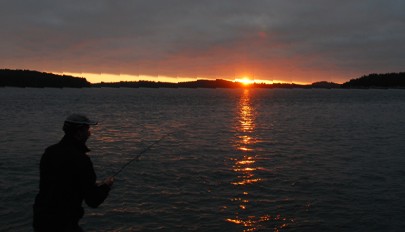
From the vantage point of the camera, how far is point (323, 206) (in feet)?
41.1

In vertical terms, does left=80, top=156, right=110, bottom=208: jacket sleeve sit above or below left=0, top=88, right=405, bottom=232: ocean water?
above

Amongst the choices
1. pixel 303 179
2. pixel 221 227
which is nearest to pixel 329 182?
pixel 303 179

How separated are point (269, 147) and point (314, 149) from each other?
287 centimetres

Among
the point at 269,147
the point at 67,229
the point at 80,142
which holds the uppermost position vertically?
the point at 80,142

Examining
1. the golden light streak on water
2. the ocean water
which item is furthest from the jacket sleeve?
the golden light streak on water

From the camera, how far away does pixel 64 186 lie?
16.2 feet

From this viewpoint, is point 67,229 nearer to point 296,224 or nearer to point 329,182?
point 296,224

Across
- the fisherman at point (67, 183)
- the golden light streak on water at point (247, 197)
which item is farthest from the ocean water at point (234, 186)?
the fisherman at point (67, 183)

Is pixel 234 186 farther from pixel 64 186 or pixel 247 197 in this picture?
pixel 64 186

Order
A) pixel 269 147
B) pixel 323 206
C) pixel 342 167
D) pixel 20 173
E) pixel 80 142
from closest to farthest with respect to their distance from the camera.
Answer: pixel 80 142
pixel 323 206
pixel 20 173
pixel 342 167
pixel 269 147

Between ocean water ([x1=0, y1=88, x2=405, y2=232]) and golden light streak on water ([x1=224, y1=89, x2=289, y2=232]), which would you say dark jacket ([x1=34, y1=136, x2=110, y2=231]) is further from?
golden light streak on water ([x1=224, y1=89, x2=289, y2=232])

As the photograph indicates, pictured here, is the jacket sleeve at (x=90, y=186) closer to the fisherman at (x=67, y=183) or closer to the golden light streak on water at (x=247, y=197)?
the fisherman at (x=67, y=183)

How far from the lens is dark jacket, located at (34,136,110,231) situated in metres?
4.87

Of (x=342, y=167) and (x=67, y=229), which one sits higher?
(x=67, y=229)
